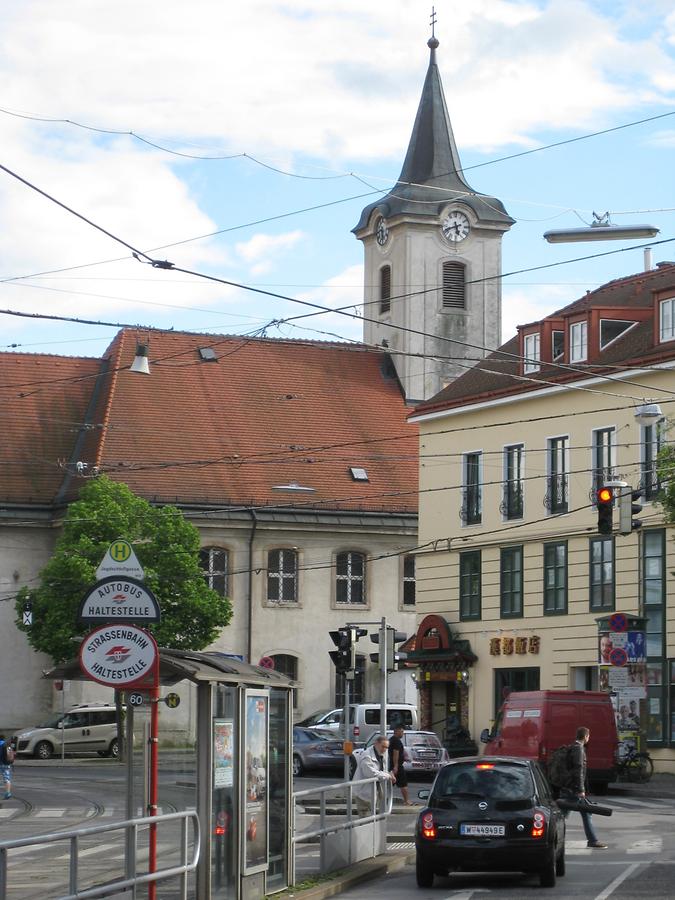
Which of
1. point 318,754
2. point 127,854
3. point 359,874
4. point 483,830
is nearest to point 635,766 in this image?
point 318,754

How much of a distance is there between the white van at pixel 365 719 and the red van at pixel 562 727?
344 inches

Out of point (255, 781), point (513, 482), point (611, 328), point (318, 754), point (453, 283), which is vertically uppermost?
point (453, 283)

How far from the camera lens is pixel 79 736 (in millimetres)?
55250

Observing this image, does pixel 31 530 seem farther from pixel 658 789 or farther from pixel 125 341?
pixel 658 789

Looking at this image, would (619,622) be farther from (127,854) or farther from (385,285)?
(385,285)

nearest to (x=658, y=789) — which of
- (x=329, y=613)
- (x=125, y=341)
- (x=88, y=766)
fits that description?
(x=88, y=766)

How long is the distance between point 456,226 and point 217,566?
18546 mm

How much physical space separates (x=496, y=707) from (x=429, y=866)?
3105 centimetres

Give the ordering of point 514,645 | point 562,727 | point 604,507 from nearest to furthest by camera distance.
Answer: point 604,507, point 562,727, point 514,645

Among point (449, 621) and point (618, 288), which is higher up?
point (618, 288)

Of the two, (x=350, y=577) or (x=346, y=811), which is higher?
(x=350, y=577)

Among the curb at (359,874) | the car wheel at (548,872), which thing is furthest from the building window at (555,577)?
the car wheel at (548,872)

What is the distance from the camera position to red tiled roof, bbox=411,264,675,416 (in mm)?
46188

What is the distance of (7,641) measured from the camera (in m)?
62.7
